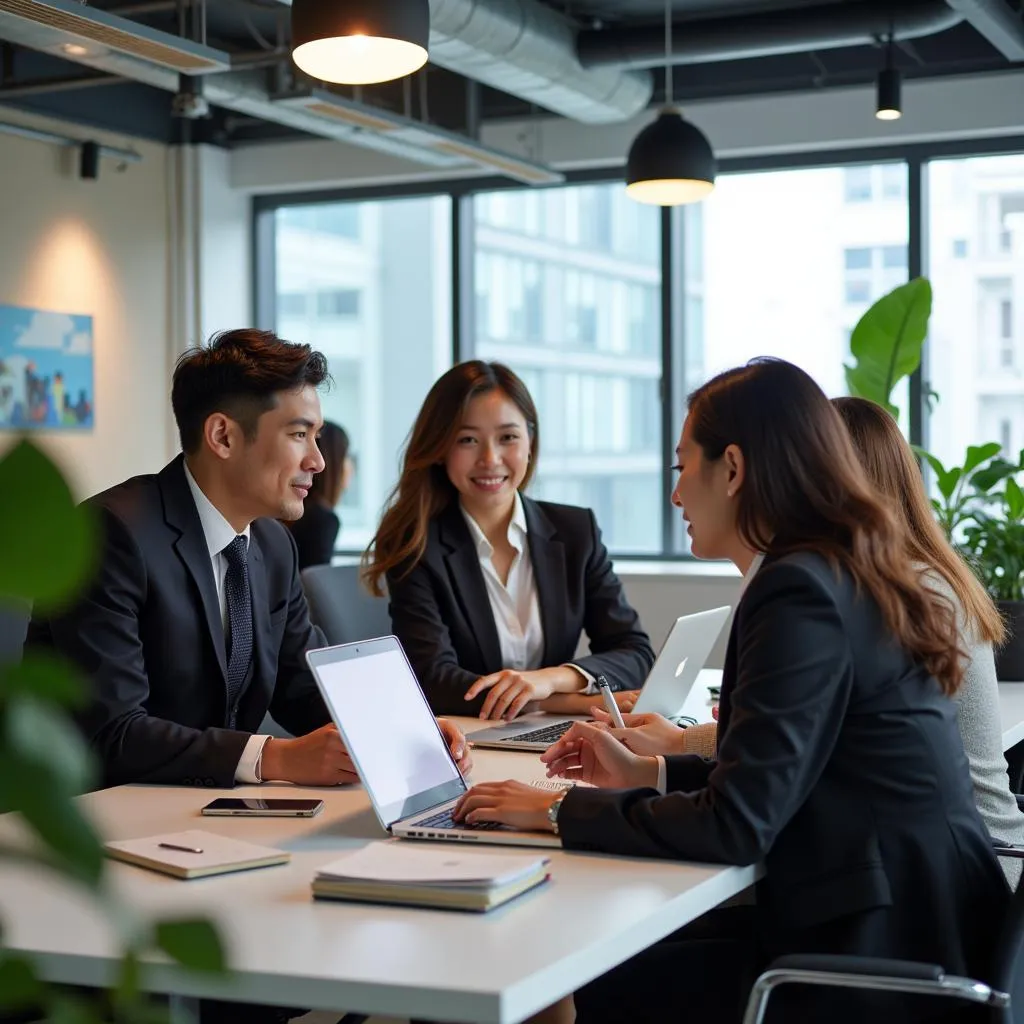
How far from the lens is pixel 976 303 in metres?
6.07

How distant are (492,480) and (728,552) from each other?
1334mm

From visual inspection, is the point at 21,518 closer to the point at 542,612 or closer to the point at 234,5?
the point at 542,612

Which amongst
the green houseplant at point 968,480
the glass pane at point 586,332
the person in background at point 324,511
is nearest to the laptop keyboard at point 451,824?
the green houseplant at point 968,480

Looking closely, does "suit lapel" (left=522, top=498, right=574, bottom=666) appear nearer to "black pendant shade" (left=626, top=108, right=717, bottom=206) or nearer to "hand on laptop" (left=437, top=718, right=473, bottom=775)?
"hand on laptop" (left=437, top=718, right=473, bottom=775)

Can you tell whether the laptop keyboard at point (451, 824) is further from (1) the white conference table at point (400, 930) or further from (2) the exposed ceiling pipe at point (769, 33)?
(2) the exposed ceiling pipe at point (769, 33)

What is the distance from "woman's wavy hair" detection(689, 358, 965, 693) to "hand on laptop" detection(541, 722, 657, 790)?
1.07 ft

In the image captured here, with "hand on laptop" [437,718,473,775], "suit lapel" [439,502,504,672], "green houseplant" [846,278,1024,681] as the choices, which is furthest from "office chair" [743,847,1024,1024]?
"green houseplant" [846,278,1024,681]

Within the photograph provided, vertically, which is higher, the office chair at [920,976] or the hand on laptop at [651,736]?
the hand on laptop at [651,736]

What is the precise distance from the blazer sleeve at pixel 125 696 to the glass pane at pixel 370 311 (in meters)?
4.95

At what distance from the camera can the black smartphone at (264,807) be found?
1.85 meters

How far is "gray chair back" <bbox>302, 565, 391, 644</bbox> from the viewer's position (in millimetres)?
3246

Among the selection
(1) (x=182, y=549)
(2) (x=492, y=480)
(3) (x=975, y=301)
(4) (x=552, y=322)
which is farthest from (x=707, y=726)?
(4) (x=552, y=322)

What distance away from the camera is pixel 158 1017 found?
28 cm

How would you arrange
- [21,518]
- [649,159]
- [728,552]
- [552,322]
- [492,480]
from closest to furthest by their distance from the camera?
[21,518] → [728,552] → [492,480] → [649,159] → [552,322]
